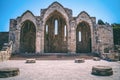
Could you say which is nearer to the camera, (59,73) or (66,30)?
(59,73)

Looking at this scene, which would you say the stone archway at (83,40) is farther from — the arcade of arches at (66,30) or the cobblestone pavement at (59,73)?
the cobblestone pavement at (59,73)

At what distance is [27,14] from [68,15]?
22.3 ft

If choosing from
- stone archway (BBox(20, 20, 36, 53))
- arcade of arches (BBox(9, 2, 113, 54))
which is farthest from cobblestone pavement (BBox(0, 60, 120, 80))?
stone archway (BBox(20, 20, 36, 53))

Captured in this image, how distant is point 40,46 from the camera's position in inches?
896

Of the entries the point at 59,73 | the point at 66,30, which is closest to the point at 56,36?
the point at 66,30

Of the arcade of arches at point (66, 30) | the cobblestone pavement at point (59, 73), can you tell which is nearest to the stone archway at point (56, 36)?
the arcade of arches at point (66, 30)

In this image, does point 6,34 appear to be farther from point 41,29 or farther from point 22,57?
point 22,57

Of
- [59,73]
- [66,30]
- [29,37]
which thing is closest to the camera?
[59,73]

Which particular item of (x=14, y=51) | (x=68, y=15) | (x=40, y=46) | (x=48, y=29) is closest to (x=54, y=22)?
(x=48, y=29)

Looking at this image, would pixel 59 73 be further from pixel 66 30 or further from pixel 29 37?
pixel 29 37

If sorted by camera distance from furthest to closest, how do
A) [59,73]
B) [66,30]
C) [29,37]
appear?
[29,37] → [66,30] → [59,73]

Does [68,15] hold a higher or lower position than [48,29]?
higher

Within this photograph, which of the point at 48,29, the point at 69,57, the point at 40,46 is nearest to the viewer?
the point at 69,57

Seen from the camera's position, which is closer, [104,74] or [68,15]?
[104,74]
